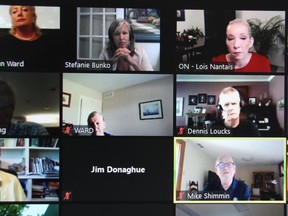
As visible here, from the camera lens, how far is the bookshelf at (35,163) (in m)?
2.62

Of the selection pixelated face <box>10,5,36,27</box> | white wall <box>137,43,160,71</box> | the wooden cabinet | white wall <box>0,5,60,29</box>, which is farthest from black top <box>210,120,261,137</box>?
pixelated face <box>10,5,36,27</box>

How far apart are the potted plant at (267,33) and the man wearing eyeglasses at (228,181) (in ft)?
2.42

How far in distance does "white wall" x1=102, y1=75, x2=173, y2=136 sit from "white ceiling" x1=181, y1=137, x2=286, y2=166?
7.7 inches

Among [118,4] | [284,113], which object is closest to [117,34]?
[118,4]

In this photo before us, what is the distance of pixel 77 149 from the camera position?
267cm

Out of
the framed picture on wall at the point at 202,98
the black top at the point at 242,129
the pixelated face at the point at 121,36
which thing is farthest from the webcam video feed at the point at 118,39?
the black top at the point at 242,129

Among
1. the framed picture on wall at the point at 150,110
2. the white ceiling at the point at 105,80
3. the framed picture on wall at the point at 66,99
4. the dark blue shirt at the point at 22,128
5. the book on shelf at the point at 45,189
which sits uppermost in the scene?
the white ceiling at the point at 105,80

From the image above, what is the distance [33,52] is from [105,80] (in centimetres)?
49

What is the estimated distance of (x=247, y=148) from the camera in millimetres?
2678

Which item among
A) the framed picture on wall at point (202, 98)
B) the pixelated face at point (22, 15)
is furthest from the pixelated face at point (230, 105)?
the pixelated face at point (22, 15)

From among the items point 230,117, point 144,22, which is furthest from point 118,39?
point 230,117

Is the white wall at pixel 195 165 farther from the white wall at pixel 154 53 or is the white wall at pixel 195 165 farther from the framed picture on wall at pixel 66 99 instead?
the framed picture on wall at pixel 66 99

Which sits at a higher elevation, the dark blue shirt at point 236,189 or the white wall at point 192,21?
the white wall at point 192,21

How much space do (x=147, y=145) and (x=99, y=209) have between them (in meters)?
0.51
